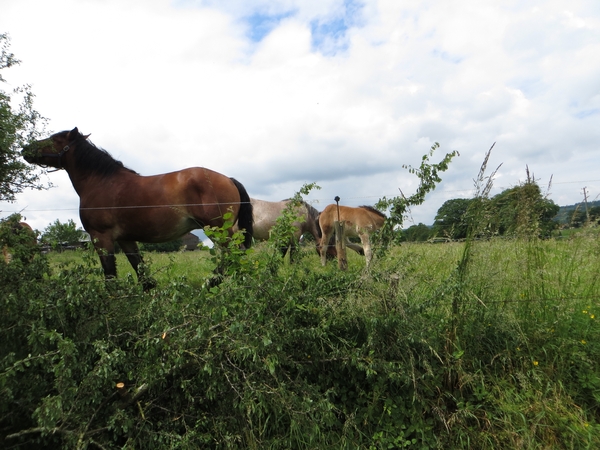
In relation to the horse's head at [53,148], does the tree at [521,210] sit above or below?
below

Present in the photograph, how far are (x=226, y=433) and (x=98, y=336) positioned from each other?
1047 mm

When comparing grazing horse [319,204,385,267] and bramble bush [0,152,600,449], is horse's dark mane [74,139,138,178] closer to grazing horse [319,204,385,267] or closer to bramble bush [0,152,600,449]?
bramble bush [0,152,600,449]

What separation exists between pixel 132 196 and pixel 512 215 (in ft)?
14.7

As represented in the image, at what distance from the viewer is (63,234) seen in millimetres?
3355

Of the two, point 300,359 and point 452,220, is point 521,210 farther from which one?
point 300,359

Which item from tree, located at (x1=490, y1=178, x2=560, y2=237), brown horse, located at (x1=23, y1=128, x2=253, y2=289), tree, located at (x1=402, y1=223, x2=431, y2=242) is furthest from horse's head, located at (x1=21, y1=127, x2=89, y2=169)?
tree, located at (x1=490, y1=178, x2=560, y2=237)

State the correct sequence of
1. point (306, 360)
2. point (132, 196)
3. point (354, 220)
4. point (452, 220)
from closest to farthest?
point (306, 360) < point (452, 220) < point (132, 196) < point (354, 220)

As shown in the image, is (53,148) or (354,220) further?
(354,220)

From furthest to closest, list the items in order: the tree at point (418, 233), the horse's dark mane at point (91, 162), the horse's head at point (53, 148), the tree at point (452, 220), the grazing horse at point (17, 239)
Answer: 1. the horse's dark mane at point (91, 162)
2. the horse's head at point (53, 148)
3. the tree at point (418, 233)
4. the tree at point (452, 220)
5. the grazing horse at point (17, 239)

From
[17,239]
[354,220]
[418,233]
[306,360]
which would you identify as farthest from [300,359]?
[354,220]

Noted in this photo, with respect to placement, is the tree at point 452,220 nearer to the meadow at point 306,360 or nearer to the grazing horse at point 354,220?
the meadow at point 306,360

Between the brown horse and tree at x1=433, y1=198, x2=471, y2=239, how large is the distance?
8.63 ft

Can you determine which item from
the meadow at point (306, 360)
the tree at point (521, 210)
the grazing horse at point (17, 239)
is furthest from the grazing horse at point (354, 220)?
the grazing horse at point (17, 239)

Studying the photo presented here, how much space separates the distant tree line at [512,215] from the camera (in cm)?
332
